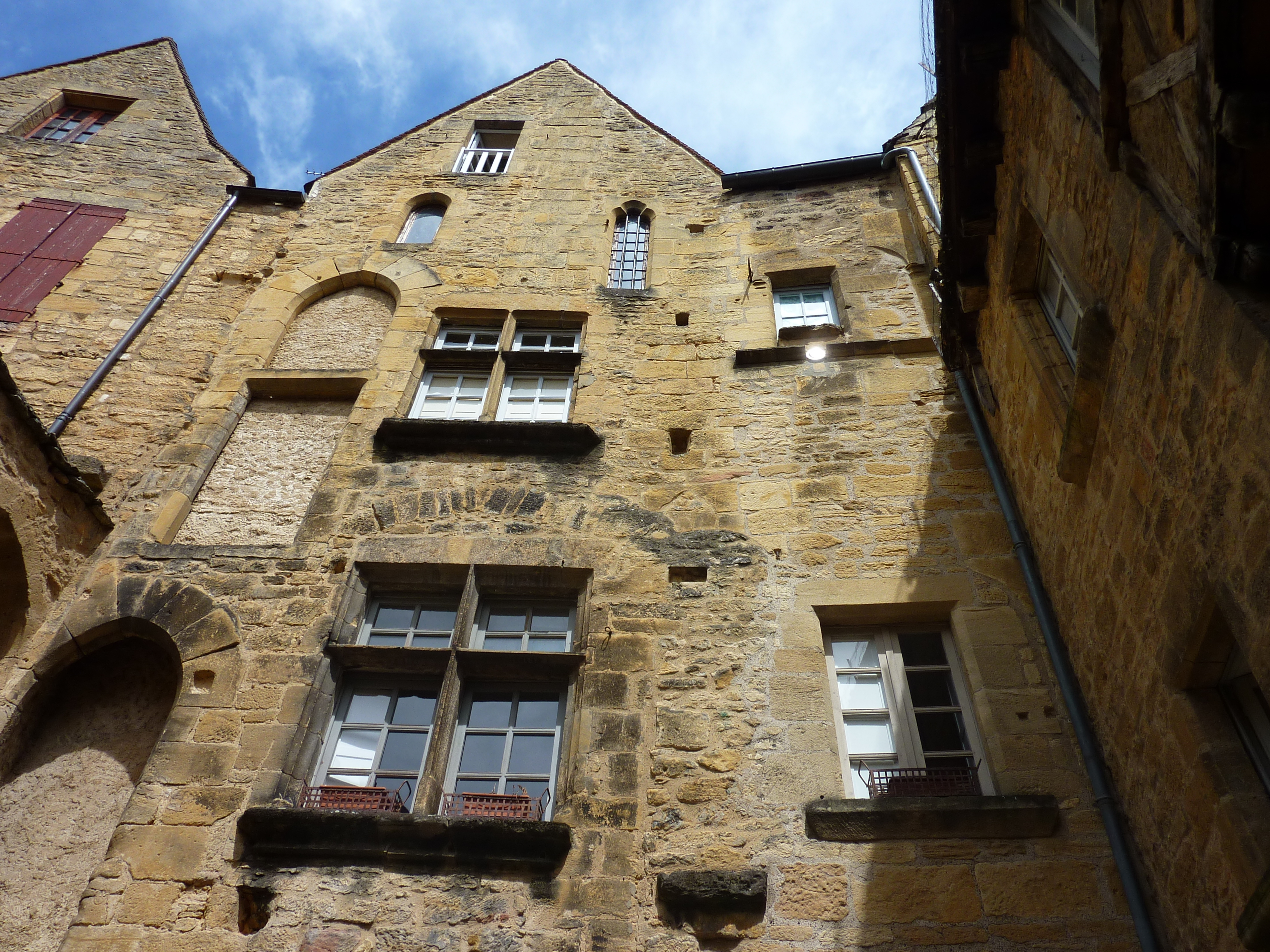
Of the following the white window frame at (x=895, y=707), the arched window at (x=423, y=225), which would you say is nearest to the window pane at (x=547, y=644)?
the white window frame at (x=895, y=707)

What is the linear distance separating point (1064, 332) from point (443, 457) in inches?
149

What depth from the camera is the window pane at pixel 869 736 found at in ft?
14.7

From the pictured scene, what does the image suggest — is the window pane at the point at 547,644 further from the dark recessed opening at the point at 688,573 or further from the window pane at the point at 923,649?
the window pane at the point at 923,649

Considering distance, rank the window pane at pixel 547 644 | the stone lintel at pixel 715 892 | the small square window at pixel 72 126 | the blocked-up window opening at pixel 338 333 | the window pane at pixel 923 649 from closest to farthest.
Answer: the stone lintel at pixel 715 892 → the window pane at pixel 923 649 → the window pane at pixel 547 644 → the blocked-up window opening at pixel 338 333 → the small square window at pixel 72 126

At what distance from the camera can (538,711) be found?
4773mm

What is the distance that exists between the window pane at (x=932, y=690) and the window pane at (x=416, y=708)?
2477 mm

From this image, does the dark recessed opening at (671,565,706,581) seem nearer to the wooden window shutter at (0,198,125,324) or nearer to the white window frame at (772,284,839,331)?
the white window frame at (772,284,839,331)

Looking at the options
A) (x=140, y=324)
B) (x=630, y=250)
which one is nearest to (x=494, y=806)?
(x=140, y=324)

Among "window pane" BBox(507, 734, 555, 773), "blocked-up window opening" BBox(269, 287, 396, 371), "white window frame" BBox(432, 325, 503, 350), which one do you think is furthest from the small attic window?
"window pane" BBox(507, 734, 555, 773)

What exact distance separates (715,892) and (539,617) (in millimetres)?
1891

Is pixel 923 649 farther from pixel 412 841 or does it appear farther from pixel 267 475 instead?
pixel 267 475

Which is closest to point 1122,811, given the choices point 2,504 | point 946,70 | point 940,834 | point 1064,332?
point 940,834

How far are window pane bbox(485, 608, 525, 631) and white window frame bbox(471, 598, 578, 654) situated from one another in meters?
0.01

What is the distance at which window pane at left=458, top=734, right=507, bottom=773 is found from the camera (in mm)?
4492
